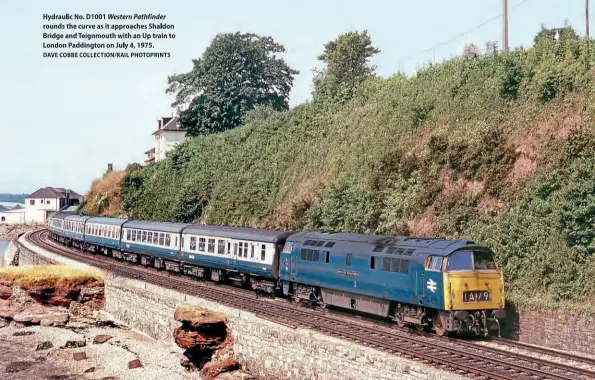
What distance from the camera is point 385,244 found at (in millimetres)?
27656

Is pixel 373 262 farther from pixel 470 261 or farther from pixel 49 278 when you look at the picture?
pixel 49 278

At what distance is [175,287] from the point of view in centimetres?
3803

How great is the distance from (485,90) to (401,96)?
8940 millimetres

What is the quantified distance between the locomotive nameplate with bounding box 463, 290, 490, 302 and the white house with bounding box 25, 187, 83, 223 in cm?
15963

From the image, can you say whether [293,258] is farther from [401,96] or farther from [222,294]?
[401,96]

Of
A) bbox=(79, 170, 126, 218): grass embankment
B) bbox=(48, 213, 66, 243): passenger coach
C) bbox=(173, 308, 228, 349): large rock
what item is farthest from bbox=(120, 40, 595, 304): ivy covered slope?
bbox=(79, 170, 126, 218): grass embankment

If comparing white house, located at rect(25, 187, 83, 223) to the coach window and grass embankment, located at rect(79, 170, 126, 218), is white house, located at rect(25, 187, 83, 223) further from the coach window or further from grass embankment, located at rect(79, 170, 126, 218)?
the coach window

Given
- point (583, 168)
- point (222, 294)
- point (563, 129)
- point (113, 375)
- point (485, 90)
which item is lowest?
point (113, 375)

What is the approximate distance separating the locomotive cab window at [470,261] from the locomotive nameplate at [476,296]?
33.2 inches

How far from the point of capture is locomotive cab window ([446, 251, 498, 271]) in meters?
24.1

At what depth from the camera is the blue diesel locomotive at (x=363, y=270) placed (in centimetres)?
2420

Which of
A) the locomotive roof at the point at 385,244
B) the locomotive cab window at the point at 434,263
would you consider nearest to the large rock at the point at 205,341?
the locomotive roof at the point at 385,244

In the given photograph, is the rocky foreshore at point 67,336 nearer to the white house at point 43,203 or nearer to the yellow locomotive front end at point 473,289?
the yellow locomotive front end at point 473,289

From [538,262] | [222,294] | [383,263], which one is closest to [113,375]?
[222,294]
